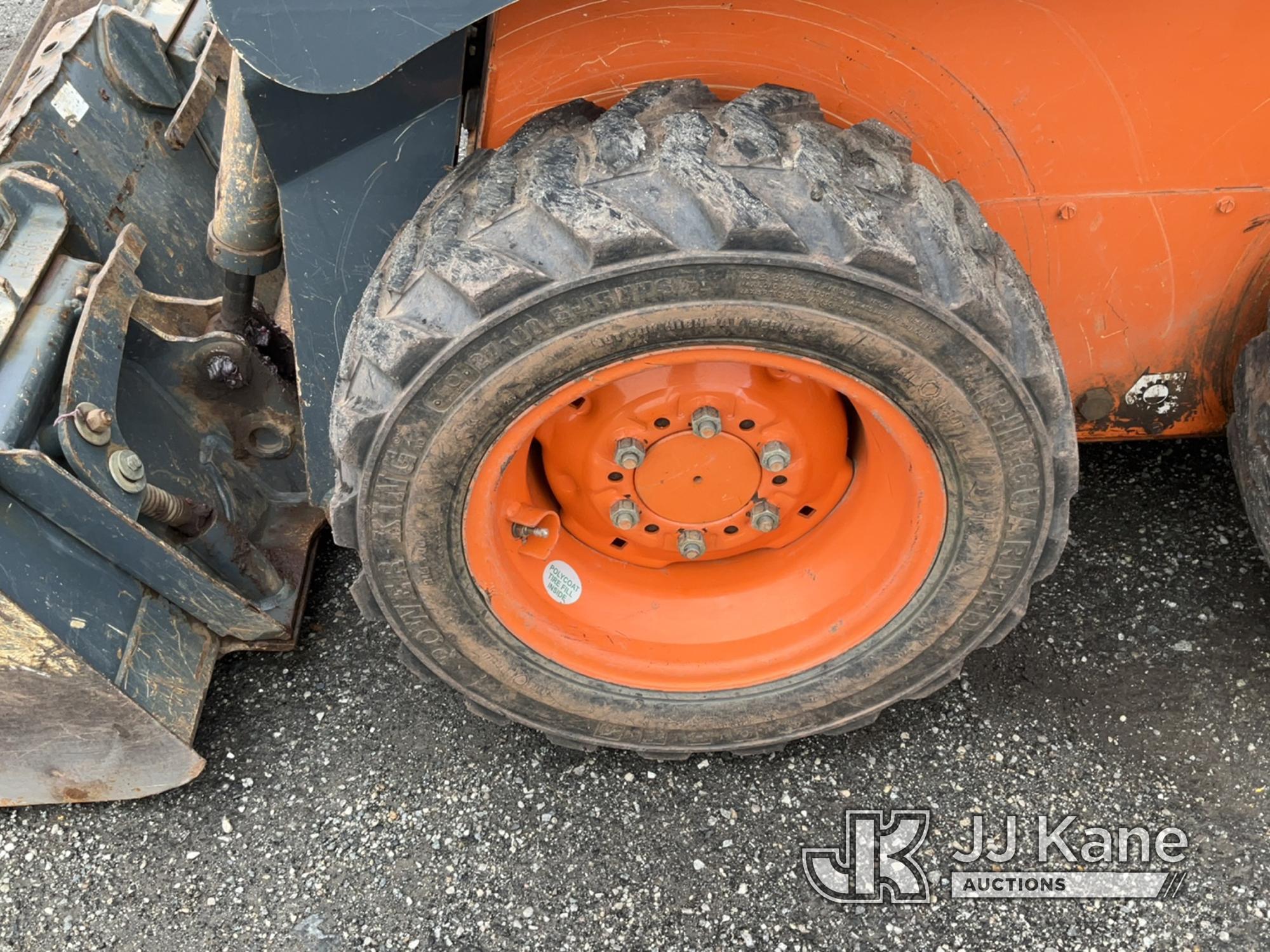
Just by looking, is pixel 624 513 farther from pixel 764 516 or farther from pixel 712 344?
pixel 712 344

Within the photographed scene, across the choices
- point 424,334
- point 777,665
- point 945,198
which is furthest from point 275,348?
point 945,198

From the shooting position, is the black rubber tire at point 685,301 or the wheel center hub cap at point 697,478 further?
the wheel center hub cap at point 697,478

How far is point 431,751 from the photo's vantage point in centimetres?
244

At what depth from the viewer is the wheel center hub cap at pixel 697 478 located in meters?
2.00

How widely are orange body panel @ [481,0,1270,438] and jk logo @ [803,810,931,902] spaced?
115 cm

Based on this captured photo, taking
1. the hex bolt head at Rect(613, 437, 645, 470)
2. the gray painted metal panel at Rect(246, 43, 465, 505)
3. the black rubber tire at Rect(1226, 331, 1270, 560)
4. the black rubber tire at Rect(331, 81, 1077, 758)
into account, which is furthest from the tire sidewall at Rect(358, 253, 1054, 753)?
the black rubber tire at Rect(1226, 331, 1270, 560)

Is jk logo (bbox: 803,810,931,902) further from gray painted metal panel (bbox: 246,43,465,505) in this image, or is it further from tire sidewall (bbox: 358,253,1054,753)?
gray painted metal panel (bbox: 246,43,465,505)

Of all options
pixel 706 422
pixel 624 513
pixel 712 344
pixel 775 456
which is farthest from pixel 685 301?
pixel 624 513

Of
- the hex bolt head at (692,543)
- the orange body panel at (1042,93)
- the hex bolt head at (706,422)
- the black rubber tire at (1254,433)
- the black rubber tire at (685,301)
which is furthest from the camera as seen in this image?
the hex bolt head at (692,543)

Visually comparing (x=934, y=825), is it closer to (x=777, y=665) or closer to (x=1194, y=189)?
(x=777, y=665)

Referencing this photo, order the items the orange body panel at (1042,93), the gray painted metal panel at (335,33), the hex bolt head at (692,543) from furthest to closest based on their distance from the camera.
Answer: the hex bolt head at (692,543)
the orange body panel at (1042,93)
the gray painted metal panel at (335,33)

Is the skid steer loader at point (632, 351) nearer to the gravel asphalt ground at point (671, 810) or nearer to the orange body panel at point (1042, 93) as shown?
the orange body panel at point (1042, 93)

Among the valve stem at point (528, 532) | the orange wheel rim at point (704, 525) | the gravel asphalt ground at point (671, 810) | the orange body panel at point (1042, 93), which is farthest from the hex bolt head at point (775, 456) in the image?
the gravel asphalt ground at point (671, 810)

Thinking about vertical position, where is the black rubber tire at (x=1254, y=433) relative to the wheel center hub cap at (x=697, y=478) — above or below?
below
